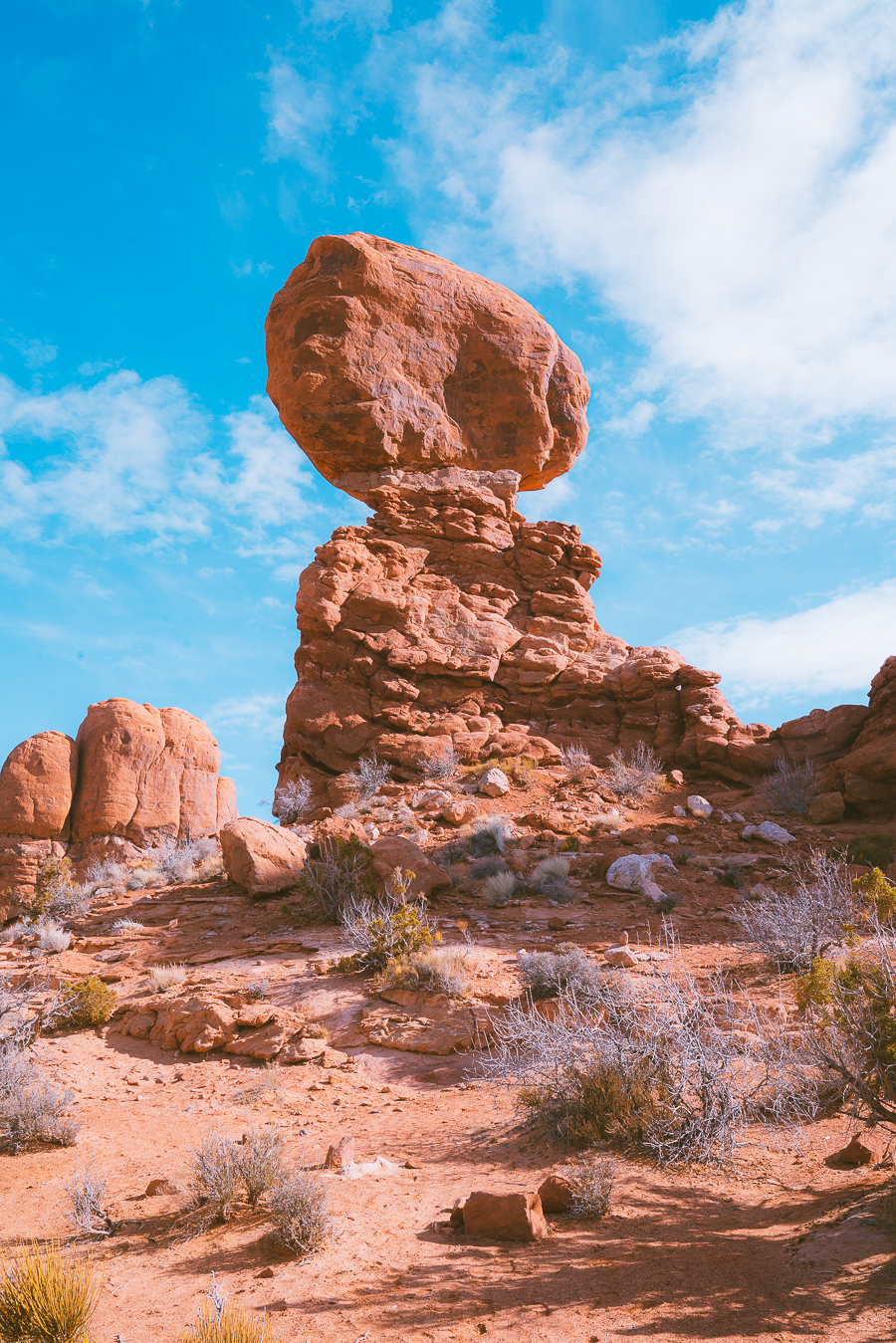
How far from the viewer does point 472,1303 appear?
11.4ft

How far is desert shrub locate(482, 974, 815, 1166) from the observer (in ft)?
15.5

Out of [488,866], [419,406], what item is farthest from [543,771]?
[419,406]

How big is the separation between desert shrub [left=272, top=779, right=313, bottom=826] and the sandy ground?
8.80 m

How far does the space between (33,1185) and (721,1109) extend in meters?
4.59

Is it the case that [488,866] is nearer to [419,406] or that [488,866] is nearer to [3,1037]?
[3,1037]

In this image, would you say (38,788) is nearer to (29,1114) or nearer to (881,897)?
(29,1114)

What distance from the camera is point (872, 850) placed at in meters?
12.5

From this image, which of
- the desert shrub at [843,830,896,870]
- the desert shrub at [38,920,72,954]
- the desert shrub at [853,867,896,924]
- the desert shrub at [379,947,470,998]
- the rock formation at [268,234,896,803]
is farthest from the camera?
the rock formation at [268,234,896,803]

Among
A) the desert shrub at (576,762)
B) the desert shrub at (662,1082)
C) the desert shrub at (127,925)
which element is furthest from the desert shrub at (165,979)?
the desert shrub at (576,762)

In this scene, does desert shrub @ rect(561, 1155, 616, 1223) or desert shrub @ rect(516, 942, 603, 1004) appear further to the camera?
desert shrub @ rect(516, 942, 603, 1004)

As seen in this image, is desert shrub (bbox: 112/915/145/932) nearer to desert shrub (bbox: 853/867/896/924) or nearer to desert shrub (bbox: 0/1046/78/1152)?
desert shrub (bbox: 0/1046/78/1152)

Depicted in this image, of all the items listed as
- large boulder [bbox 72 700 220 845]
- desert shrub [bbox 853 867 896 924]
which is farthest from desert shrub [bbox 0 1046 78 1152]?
large boulder [bbox 72 700 220 845]

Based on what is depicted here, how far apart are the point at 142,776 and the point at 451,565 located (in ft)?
29.9

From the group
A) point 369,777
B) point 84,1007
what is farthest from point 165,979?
point 369,777
